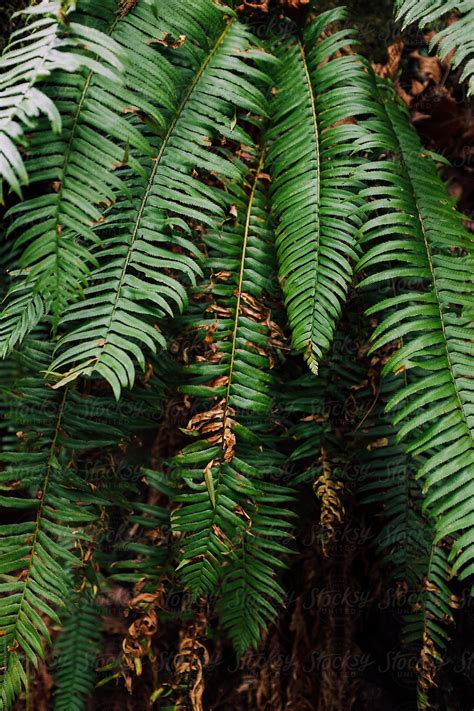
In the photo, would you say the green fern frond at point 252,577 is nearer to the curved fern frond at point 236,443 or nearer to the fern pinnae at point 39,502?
the curved fern frond at point 236,443

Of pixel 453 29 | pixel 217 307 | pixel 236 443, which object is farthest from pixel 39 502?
pixel 453 29

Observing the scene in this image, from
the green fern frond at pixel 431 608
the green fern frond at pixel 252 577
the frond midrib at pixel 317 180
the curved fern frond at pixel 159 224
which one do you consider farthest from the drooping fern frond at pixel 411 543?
the curved fern frond at pixel 159 224

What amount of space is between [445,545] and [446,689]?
55 centimetres

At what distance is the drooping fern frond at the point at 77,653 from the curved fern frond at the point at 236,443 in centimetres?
52

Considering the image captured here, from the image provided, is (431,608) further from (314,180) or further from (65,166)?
(65,166)

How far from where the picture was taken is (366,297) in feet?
5.61

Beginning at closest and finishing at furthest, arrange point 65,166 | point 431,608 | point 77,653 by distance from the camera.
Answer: point 65,166, point 431,608, point 77,653

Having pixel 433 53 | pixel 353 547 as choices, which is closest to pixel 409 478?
pixel 353 547

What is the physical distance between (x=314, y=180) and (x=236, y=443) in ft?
2.35

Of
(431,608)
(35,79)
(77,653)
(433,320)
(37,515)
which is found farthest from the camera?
(77,653)

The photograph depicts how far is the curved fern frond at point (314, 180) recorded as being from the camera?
55.6 inches

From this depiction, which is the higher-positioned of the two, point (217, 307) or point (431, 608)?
point (217, 307)

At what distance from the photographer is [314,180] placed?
154 centimetres

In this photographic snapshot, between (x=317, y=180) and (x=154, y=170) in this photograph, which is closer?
(x=154, y=170)
